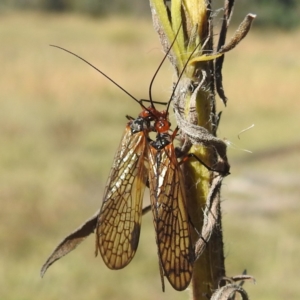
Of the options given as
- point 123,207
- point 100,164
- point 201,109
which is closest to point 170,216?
point 123,207

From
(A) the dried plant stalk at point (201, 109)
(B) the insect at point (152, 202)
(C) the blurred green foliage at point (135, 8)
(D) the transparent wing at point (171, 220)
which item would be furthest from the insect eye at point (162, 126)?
(C) the blurred green foliage at point (135, 8)

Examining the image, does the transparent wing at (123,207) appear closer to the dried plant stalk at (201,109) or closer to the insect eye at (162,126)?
the insect eye at (162,126)

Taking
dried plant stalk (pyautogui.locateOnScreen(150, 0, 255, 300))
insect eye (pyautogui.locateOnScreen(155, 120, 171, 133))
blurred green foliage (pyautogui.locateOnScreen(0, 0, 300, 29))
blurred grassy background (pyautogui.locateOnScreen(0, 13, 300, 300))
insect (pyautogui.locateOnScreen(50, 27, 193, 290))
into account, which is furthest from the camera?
blurred green foliage (pyautogui.locateOnScreen(0, 0, 300, 29))

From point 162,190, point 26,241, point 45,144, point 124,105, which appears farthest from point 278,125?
point 162,190

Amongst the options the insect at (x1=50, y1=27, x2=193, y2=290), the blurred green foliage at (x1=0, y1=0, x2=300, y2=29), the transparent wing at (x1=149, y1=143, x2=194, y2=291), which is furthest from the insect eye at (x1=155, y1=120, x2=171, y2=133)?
the blurred green foliage at (x1=0, y1=0, x2=300, y2=29)

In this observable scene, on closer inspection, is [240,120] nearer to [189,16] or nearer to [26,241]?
[26,241]

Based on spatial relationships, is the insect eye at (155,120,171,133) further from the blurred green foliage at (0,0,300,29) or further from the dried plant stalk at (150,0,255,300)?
the blurred green foliage at (0,0,300,29)
